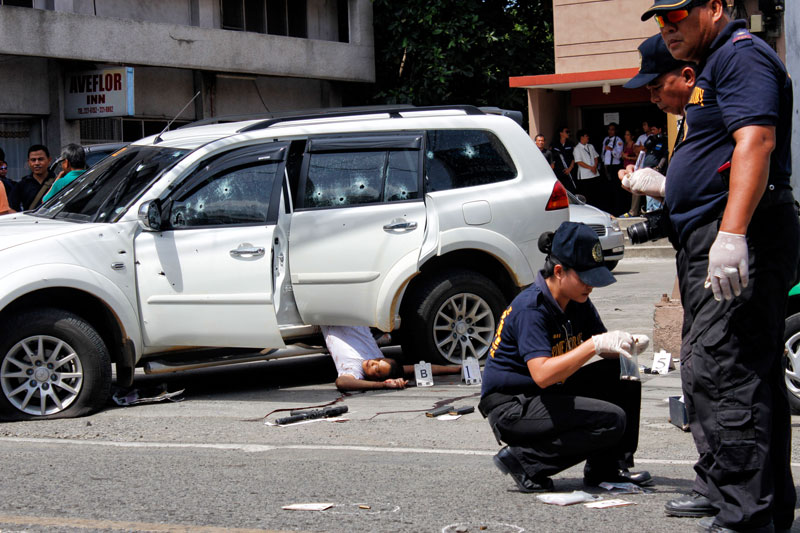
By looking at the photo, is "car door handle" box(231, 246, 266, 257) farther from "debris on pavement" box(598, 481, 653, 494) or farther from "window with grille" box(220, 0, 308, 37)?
"window with grille" box(220, 0, 308, 37)

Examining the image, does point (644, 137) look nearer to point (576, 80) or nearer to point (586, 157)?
point (586, 157)

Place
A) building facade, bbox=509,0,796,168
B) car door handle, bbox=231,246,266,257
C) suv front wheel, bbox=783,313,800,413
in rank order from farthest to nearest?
building facade, bbox=509,0,796,168 → car door handle, bbox=231,246,266,257 → suv front wheel, bbox=783,313,800,413

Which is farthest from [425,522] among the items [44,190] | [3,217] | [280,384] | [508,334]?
[44,190]

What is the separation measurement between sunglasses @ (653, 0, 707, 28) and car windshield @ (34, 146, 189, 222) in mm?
4889

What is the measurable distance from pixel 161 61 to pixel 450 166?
48.1 feet

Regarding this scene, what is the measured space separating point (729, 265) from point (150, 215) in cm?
501

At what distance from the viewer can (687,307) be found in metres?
4.30

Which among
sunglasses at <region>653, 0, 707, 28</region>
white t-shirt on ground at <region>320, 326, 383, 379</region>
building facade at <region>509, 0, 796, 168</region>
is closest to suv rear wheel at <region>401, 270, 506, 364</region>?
white t-shirt on ground at <region>320, 326, 383, 379</region>

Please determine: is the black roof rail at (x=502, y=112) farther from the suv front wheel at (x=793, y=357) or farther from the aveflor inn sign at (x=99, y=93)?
the aveflor inn sign at (x=99, y=93)

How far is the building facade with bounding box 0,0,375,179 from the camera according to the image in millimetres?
20391

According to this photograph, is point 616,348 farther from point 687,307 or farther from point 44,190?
point 44,190

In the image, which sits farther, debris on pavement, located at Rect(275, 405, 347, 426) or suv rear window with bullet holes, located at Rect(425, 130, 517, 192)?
suv rear window with bullet holes, located at Rect(425, 130, 517, 192)

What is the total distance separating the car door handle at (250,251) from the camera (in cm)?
807

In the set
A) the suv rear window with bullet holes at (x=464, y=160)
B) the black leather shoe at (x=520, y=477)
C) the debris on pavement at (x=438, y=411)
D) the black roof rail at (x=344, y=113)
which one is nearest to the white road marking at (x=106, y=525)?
the black leather shoe at (x=520, y=477)
